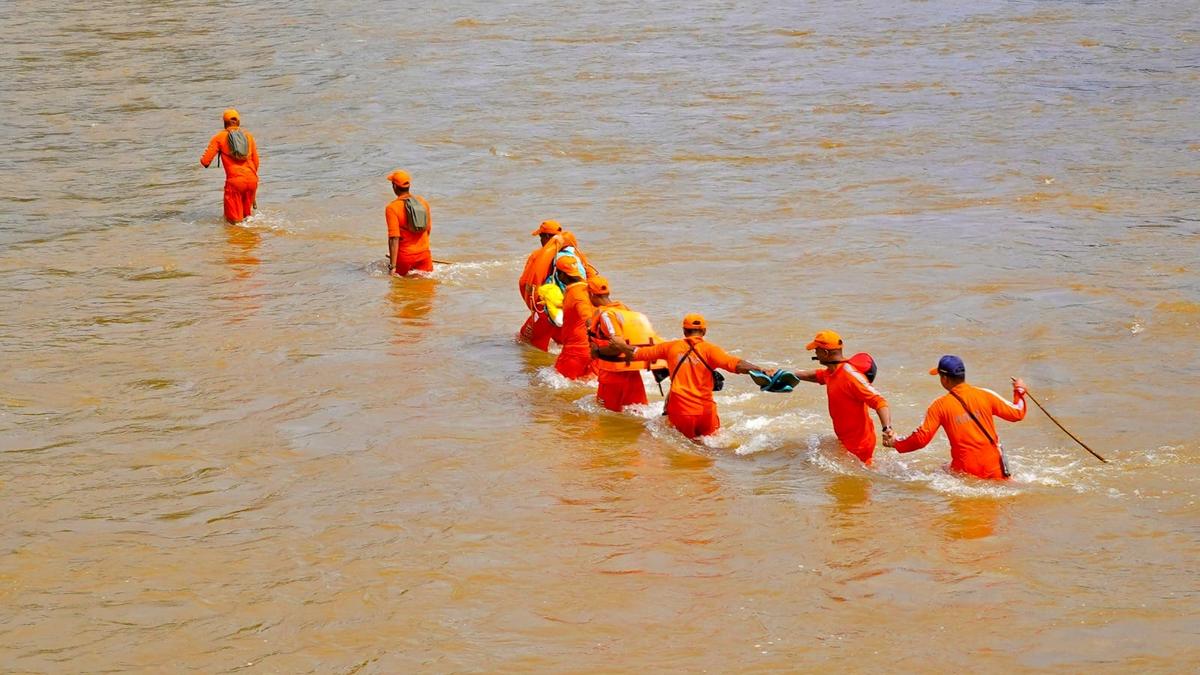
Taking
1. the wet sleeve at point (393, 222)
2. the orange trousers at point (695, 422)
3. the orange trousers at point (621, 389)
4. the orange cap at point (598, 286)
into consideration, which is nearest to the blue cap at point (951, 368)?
the orange trousers at point (695, 422)

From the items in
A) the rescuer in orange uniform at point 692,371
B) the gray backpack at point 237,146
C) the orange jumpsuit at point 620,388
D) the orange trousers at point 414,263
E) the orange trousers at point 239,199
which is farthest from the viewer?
the orange trousers at point 239,199

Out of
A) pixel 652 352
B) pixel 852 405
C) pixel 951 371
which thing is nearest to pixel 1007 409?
pixel 951 371

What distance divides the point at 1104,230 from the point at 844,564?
10053 mm

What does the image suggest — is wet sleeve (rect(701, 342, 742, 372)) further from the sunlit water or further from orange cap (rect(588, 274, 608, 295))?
orange cap (rect(588, 274, 608, 295))

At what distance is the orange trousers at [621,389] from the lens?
37.8ft

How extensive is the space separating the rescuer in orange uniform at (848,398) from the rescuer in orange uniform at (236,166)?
A: 32.7 ft

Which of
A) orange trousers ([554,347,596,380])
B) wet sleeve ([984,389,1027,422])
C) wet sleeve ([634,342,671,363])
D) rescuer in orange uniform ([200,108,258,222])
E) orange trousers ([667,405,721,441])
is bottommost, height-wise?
orange trousers ([667,405,721,441])

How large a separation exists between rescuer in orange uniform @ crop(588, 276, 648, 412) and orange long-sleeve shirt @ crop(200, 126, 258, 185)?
25.4 feet

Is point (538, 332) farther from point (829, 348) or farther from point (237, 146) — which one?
point (237, 146)

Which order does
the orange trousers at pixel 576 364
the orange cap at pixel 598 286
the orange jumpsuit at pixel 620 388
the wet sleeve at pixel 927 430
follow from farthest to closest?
the orange trousers at pixel 576 364 → the orange cap at pixel 598 286 → the orange jumpsuit at pixel 620 388 → the wet sleeve at pixel 927 430

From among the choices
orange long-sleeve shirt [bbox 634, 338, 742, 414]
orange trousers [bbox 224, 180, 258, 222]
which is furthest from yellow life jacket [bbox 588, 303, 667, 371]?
orange trousers [bbox 224, 180, 258, 222]

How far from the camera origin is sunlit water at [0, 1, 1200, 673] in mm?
8305

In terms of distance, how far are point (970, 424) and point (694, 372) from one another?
2.04 m

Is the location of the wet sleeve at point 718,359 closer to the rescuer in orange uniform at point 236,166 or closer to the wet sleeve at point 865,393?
the wet sleeve at point 865,393
